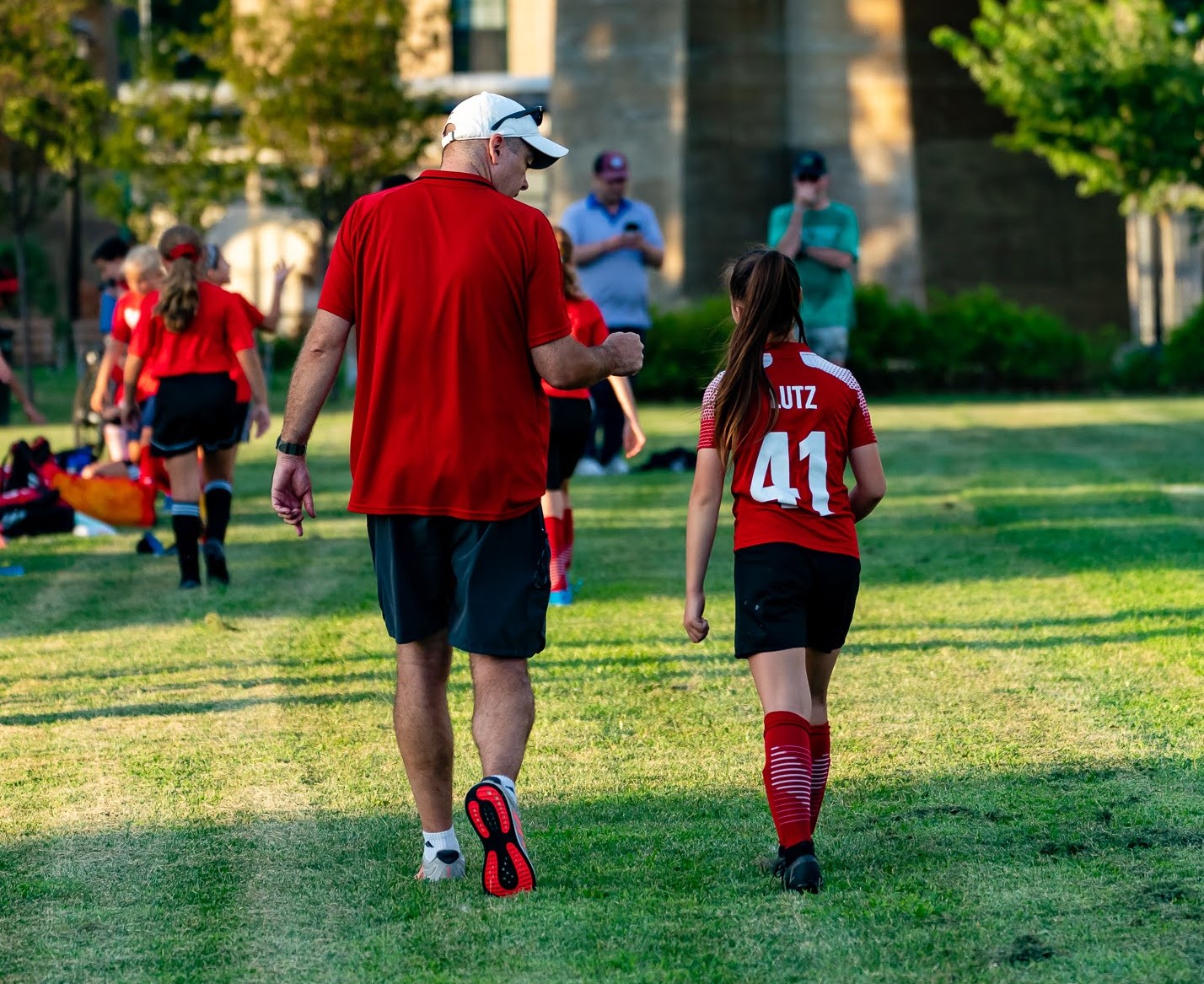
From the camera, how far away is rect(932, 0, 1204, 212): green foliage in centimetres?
2356

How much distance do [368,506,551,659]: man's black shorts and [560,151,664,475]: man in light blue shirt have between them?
885cm

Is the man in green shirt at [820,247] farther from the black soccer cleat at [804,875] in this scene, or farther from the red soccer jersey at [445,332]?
the black soccer cleat at [804,875]

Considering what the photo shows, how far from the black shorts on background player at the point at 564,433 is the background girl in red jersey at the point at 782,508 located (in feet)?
13.8

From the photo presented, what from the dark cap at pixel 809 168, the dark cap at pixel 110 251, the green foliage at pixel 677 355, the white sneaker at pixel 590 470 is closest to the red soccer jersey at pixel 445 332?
the dark cap at pixel 809 168

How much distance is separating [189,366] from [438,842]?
5.39 m

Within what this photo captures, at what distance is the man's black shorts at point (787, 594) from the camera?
4777 mm

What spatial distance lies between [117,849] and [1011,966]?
261 cm

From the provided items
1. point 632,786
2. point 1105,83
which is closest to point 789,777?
point 632,786

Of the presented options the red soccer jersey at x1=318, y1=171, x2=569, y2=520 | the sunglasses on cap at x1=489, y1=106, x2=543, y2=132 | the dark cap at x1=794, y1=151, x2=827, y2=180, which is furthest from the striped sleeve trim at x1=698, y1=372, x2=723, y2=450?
the dark cap at x1=794, y1=151, x2=827, y2=180

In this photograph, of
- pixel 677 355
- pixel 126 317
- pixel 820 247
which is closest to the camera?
pixel 126 317

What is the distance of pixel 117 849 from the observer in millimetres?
5316

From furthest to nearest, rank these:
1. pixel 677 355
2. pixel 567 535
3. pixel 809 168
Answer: pixel 677 355 < pixel 809 168 < pixel 567 535

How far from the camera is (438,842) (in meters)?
4.92

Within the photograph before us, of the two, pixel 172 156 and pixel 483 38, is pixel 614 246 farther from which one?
pixel 483 38
